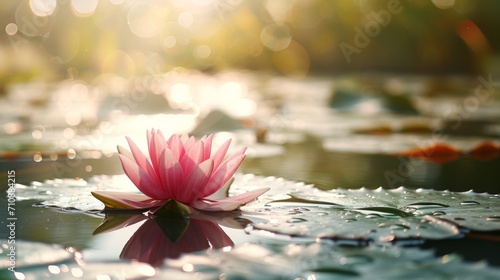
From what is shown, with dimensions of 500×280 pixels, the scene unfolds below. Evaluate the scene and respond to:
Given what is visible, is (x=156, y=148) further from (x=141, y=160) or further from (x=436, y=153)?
(x=436, y=153)

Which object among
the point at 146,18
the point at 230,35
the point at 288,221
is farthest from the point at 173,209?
the point at 230,35

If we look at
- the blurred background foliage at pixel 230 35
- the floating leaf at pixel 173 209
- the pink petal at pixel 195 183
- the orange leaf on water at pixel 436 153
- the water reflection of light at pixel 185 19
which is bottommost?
the orange leaf on water at pixel 436 153

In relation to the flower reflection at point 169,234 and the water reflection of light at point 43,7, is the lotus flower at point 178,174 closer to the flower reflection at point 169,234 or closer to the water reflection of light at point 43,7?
the flower reflection at point 169,234

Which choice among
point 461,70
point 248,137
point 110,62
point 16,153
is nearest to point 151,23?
point 110,62

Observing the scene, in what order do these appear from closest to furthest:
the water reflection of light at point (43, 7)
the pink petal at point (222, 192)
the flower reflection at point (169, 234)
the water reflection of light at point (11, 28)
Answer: the flower reflection at point (169, 234) < the pink petal at point (222, 192) < the water reflection of light at point (43, 7) < the water reflection of light at point (11, 28)

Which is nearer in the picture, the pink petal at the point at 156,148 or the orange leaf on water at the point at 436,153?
the pink petal at the point at 156,148

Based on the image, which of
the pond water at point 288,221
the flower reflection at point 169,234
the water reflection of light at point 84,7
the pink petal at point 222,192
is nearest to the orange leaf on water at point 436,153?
the pond water at point 288,221

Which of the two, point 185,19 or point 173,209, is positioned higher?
point 185,19
